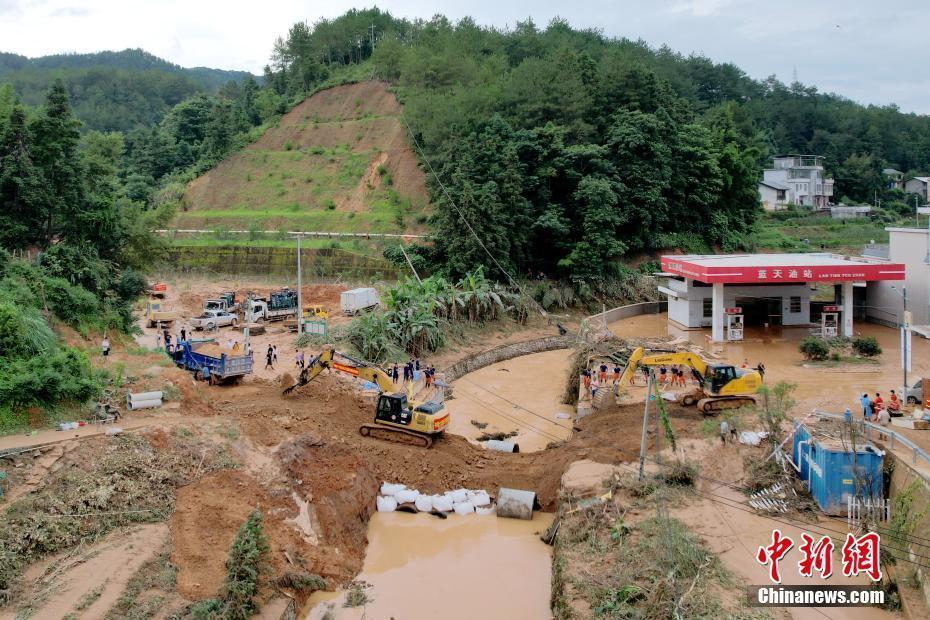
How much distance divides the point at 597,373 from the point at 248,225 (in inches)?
1588

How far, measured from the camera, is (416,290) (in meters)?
39.7

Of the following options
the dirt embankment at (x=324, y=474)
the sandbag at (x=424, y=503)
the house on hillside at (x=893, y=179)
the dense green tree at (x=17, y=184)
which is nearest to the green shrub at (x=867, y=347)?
the dirt embankment at (x=324, y=474)

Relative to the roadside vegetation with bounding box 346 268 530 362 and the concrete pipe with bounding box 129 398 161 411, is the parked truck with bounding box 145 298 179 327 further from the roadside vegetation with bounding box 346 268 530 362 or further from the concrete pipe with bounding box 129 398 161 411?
the concrete pipe with bounding box 129 398 161 411

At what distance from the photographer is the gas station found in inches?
1419

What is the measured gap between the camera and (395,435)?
24.3 m

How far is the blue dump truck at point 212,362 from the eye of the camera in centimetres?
2739

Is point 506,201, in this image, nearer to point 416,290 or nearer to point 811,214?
point 416,290

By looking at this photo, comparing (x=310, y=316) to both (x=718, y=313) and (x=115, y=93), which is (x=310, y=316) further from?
(x=115, y=93)

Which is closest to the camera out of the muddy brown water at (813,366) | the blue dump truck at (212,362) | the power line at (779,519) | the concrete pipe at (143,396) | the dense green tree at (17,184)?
the power line at (779,519)

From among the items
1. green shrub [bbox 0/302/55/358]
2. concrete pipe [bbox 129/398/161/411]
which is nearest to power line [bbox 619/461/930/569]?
concrete pipe [bbox 129/398/161/411]

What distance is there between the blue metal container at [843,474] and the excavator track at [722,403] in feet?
22.0

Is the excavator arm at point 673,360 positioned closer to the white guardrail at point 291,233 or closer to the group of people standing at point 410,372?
the group of people standing at point 410,372

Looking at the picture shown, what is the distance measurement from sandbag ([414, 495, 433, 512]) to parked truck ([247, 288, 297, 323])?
2152 centimetres

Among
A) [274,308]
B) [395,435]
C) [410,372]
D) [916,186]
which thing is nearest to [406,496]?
[395,435]
